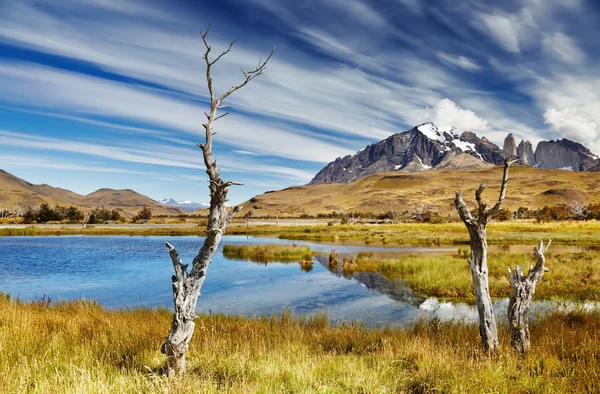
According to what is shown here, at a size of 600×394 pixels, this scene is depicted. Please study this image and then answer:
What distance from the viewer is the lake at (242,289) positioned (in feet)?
63.4

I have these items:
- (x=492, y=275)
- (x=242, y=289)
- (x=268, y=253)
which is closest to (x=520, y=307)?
(x=242, y=289)

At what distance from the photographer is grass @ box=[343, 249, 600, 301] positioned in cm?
2219

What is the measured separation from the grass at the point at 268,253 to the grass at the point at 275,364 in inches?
1137

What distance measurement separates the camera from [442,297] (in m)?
22.7

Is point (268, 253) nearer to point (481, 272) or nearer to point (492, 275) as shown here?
point (492, 275)

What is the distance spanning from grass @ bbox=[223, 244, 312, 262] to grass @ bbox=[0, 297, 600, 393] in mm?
28875

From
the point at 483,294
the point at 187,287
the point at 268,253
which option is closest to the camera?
the point at 187,287

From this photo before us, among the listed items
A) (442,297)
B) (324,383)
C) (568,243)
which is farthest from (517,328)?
(568,243)

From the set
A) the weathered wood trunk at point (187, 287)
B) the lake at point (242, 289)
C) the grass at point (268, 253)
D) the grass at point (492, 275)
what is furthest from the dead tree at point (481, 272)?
the grass at point (268, 253)

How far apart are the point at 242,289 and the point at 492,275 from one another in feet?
58.2

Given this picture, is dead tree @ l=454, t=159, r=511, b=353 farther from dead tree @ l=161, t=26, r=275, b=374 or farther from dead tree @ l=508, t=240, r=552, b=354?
dead tree @ l=161, t=26, r=275, b=374

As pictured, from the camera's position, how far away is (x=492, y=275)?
88.5ft

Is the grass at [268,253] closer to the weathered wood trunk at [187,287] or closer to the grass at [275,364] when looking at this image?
the grass at [275,364]

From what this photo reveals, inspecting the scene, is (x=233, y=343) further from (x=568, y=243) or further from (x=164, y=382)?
(x=568, y=243)
